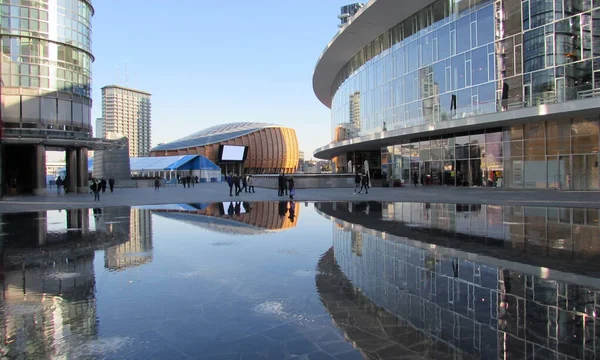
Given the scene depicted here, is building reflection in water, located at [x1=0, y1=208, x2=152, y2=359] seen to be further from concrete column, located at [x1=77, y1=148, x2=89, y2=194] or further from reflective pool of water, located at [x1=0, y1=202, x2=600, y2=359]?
concrete column, located at [x1=77, y1=148, x2=89, y2=194]

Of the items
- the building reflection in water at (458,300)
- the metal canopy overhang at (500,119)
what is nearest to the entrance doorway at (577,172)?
the metal canopy overhang at (500,119)

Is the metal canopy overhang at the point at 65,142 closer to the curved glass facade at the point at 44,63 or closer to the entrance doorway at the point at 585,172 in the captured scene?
the curved glass facade at the point at 44,63

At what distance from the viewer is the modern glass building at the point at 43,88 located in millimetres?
31688

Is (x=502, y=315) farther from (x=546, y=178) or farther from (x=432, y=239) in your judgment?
(x=546, y=178)

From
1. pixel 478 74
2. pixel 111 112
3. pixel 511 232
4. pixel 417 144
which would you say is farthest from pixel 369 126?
pixel 111 112

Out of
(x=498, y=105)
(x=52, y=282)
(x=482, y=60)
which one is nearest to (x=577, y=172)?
(x=498, y=105)

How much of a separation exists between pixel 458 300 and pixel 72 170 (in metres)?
37.7

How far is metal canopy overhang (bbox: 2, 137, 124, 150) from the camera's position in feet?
99.6

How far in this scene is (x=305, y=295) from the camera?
5.87 meters

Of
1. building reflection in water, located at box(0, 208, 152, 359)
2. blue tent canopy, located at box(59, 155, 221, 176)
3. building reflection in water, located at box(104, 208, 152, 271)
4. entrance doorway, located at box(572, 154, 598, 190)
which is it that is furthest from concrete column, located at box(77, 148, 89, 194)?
entrance doorway, located at box(572, 154, 598, 190)

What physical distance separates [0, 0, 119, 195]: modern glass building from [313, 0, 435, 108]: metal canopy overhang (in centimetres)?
2407

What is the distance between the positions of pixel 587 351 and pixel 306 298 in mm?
3166

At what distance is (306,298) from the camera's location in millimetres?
5730

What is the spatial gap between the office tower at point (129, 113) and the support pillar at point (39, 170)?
13894 cm
